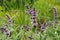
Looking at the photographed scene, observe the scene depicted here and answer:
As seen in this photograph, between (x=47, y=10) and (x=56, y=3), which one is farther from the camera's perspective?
(x=56, y=3)

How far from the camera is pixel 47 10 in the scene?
14.7 ft

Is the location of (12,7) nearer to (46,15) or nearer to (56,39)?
(46,15)

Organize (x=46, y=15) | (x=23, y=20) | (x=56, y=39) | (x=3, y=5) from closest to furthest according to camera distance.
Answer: (x=56, y=39) → (x=23, y=20) → (x=46, y=15) → (x=3, y=5)

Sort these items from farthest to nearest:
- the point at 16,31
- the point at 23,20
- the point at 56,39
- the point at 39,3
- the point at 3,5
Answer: the point at 3,5, the point at 39,3, the point at 23,20, the point at 16,31, the point at 56,39

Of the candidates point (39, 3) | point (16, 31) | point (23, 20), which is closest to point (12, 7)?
point (39, 3)

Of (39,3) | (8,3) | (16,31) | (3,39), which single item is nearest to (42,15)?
(39,3)

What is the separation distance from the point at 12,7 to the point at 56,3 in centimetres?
92

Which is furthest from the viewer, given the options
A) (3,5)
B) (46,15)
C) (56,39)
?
(3,5)

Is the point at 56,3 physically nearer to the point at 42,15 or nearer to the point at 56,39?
the point at 42,15

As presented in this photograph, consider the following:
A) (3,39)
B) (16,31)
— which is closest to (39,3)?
(16,31)

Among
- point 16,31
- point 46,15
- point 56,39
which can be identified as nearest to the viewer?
→ point 56,39

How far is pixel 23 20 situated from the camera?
3783mm

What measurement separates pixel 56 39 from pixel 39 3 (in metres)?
2.49

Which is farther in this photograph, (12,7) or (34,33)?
(12,7)
